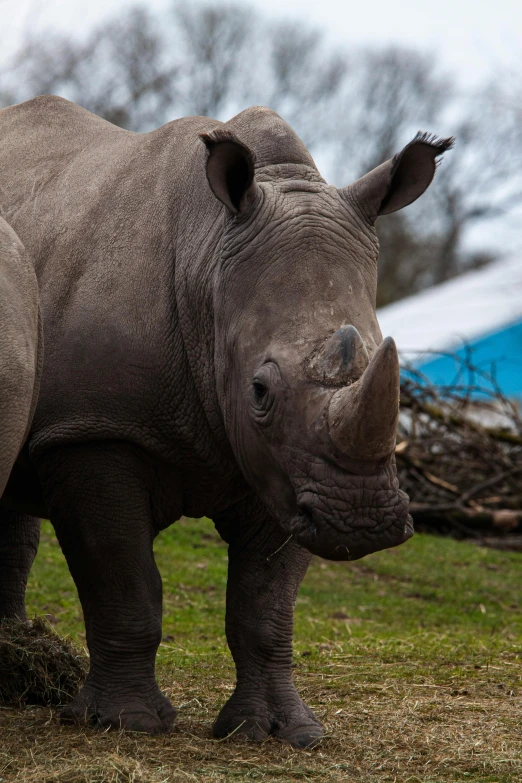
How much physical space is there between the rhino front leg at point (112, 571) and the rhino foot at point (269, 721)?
9.6 inches

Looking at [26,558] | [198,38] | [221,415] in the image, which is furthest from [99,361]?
[198,38]

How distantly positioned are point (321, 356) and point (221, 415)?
0.78 meters

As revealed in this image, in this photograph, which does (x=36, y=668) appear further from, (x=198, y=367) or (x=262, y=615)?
(x=198, y=367)

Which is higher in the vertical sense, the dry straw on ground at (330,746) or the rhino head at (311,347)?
the rhino head at (311,347)

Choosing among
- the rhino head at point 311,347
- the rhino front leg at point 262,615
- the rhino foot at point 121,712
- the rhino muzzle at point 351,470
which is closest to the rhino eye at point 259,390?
the rhino head at point 311,347

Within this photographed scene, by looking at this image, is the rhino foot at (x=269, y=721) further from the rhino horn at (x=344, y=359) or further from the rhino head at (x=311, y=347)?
the rhino horn at (x=344, y=359)

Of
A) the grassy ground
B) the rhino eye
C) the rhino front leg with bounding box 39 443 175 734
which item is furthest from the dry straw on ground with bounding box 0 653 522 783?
the rhino eye

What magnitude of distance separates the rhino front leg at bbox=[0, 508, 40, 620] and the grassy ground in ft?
2.07

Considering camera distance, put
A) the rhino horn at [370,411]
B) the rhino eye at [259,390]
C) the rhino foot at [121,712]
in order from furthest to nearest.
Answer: the rhino foot at [121,712] < the rhino eye at [259,390] < the rhino horn at [370,411]

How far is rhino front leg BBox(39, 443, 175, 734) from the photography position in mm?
4898

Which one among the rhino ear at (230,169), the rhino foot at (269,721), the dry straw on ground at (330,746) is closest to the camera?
the dry straw on ground at (330,746)

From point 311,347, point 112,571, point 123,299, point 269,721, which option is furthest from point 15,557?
point 311,347

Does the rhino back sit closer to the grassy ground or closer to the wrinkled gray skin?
the wrinkled gray skin

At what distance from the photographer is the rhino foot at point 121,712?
4871 millimetres
